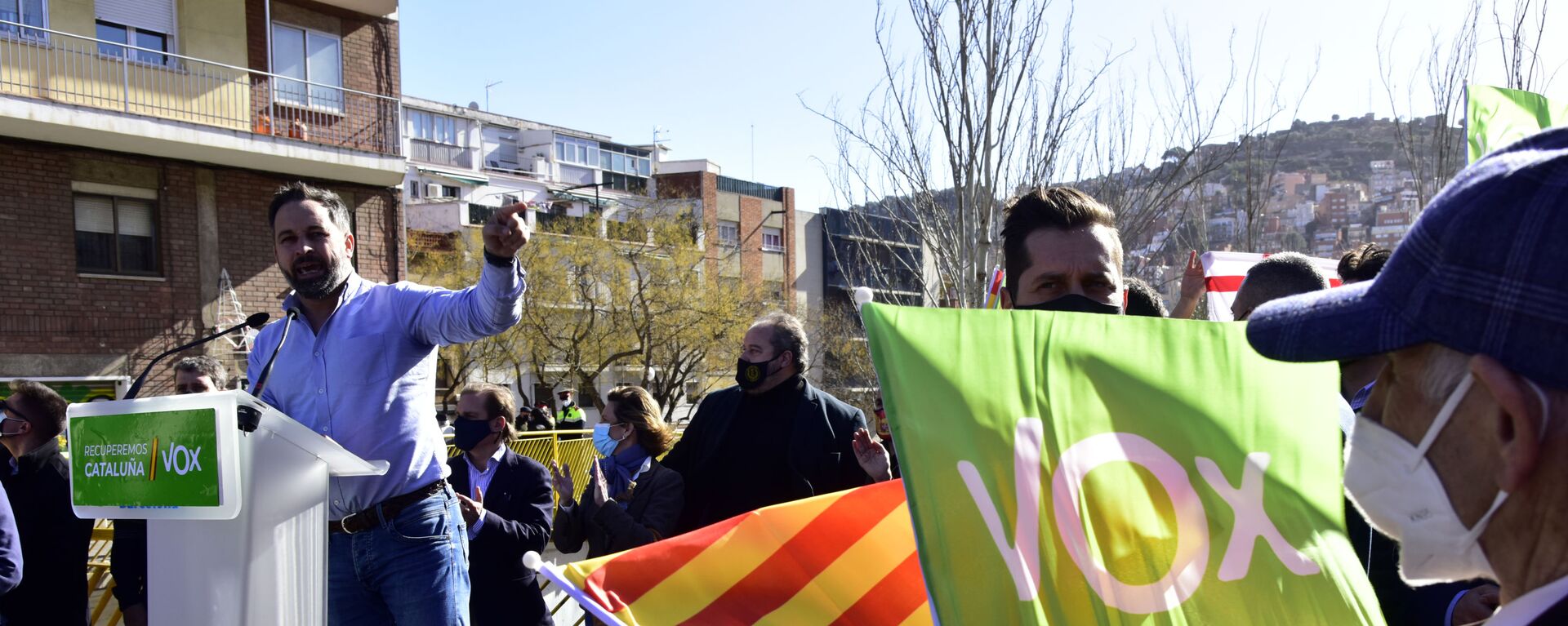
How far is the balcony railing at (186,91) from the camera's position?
1820 centimetres

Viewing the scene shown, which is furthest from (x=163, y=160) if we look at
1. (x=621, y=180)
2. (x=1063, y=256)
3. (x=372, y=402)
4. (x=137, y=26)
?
(x=621, y=180)

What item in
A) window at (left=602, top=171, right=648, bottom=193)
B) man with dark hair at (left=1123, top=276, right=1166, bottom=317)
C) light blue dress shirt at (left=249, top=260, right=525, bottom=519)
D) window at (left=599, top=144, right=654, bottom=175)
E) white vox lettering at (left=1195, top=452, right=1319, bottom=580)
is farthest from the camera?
window at (left=599, top=144, right=654, bottom=175)

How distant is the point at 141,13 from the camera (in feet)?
63.9

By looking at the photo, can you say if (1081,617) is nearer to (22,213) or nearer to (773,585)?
(773,585)

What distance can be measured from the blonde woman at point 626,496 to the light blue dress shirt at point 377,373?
1086mm

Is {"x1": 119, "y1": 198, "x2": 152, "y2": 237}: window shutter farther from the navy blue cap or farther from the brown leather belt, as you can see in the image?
the navy blue cap

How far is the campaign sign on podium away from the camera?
8.17 ft

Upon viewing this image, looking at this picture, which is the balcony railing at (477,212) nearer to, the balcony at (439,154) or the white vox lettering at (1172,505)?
the balcony at (439,154)

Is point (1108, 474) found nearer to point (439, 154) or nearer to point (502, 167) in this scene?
point (439, 154)

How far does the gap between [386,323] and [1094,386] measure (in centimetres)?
220

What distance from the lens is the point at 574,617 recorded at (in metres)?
8.35

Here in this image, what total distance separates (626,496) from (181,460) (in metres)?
3.33

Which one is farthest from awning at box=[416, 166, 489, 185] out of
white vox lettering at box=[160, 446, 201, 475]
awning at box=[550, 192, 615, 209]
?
white vox lettering at box=[160, 446, 201, 475]

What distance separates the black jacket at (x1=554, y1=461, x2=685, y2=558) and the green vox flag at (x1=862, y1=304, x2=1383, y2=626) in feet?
8.37
